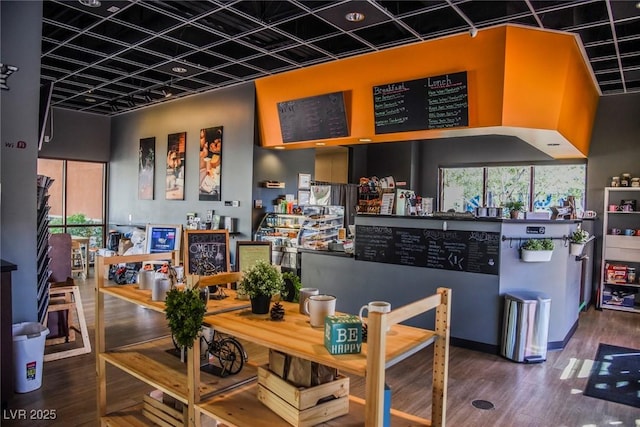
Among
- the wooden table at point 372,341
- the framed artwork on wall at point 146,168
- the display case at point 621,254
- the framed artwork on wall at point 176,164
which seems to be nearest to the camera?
the wooden table at point 372,341

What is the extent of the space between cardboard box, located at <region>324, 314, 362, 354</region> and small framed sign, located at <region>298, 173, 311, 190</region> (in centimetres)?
614

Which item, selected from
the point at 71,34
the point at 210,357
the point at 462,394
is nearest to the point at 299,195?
the point at 71,34

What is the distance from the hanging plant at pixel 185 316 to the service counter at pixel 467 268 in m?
3.33

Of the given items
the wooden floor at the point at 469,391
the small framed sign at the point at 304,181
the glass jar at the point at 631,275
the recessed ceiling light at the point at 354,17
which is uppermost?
the recessed ceiling light at the point at 354,17

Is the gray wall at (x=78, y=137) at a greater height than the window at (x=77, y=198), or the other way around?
the gray wall at (x=78, y=137)

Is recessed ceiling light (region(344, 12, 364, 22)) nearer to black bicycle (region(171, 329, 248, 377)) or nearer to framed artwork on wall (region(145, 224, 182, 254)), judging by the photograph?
black bicycle (region(171, 329, 248, 377))

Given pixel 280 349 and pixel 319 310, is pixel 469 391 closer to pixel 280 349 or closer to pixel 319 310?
pixel 319 310

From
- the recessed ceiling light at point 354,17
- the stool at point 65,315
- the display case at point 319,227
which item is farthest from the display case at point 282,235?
the recessed ceiling light at point 354,17

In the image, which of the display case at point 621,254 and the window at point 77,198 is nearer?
the display case at point 621,254

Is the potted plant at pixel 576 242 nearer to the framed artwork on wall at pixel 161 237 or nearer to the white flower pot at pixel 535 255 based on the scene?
the white flower pot at pixel 535 255

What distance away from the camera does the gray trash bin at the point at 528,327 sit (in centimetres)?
416

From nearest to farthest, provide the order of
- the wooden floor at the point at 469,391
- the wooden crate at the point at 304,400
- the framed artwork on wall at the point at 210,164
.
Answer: the wooden crate at the point at 304,400
the wooden floor at the point at 469,391
the framed artwork on wall at the point at 210,164

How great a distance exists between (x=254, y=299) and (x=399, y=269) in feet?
10.5

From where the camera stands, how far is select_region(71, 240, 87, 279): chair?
8.16 meters
